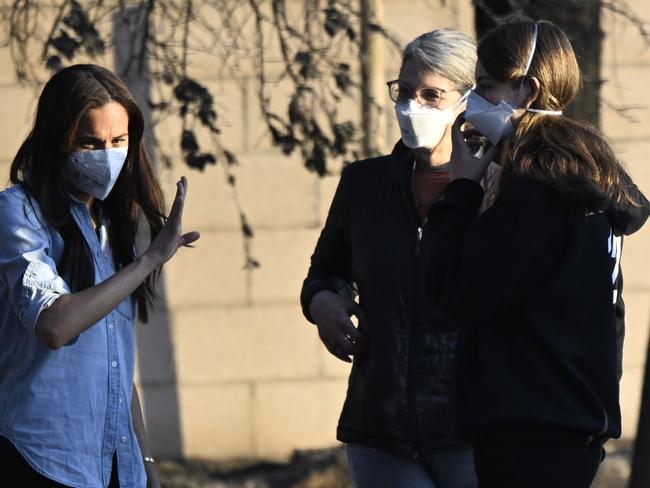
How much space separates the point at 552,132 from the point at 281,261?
3.71 meters

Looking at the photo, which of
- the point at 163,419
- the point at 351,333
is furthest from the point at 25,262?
the point at 163,419

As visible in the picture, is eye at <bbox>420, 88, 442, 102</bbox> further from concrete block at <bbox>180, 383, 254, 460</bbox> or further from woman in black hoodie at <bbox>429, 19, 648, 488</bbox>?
concrete block at <bbox>180, 383, 254, 460</bbox>

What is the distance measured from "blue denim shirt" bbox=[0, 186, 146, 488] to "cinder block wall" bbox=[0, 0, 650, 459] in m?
3.16

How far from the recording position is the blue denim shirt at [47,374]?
2.76 metres

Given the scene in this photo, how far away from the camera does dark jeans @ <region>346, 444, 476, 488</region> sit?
309 centimetres

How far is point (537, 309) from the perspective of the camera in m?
2.52

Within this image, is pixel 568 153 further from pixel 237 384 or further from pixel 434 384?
pixel 237 384

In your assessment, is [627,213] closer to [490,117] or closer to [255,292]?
[490,117]

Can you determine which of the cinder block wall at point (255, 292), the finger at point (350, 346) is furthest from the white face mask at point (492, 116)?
the cinder block wall at point (255, 292)

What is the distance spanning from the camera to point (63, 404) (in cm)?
282

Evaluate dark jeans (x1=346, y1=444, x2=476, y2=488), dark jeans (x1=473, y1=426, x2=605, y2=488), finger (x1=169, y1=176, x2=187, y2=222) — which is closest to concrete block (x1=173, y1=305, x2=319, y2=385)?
dark jeans (x1=346, y1=444, x2=476, y2=488)

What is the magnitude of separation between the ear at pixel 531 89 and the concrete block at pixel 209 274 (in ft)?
11.9

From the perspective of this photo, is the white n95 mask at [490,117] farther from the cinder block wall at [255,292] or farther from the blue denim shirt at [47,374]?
the cinder block wall at [255,292]

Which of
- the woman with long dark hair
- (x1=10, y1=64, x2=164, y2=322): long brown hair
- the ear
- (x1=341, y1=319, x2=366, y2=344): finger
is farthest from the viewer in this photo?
(x1=341, y1=319, x2=366, y2=344): finger
